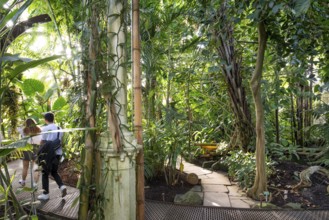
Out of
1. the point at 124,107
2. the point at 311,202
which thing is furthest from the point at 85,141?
the point at 311,202

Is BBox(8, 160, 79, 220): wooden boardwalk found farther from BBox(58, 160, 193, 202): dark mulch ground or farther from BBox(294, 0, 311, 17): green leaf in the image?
BBox(294, 0, 311, 17): green leaf

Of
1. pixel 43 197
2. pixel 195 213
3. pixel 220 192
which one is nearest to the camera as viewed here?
pixel 195 213

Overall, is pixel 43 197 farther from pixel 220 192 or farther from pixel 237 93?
pixel 237 93

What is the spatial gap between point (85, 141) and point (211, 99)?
3.43m

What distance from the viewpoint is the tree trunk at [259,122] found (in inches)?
99.0

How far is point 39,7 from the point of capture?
258cm

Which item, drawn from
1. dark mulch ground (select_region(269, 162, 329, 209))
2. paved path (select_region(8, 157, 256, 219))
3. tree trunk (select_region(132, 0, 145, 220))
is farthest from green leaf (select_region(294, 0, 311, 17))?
dark mulch ground (select_region(269, 162, 329, 209))

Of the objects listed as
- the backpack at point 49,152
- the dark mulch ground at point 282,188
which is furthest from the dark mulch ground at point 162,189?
the backpack at point 49,152

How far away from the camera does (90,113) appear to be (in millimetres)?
1282

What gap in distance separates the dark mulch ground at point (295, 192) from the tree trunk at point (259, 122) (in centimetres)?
22

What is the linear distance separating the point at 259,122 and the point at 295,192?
943 millimetres

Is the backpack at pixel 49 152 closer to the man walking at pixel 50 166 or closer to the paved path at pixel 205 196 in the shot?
the man walking at pixel 50 166

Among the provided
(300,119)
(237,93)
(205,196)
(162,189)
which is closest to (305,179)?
(205,196)

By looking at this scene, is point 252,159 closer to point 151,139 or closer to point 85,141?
point 151,139
